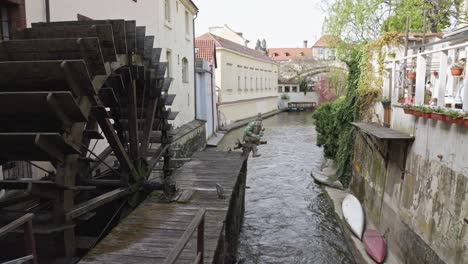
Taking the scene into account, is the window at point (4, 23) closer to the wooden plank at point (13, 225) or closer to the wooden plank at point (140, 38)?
the wooden plank at point (140, 38)

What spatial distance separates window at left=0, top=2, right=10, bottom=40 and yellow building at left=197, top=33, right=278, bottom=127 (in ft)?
63.8

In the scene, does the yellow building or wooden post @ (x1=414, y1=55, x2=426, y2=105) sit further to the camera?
the yellow building

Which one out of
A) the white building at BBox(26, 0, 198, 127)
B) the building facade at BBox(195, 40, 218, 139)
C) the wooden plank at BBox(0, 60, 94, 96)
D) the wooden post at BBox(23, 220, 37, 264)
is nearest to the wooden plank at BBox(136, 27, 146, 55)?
the white building at BBox(26, 0, 198, 127)

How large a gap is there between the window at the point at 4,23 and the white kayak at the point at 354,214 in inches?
268

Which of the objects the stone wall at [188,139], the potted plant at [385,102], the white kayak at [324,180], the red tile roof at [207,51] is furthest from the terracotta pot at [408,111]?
the red tile roof at [207,51]

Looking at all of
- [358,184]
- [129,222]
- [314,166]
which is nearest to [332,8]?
[314,166]

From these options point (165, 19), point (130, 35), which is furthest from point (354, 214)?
point (165, 19)

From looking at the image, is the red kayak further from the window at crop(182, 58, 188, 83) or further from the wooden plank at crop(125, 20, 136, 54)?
the window at crop(182, 58, 188, 83)

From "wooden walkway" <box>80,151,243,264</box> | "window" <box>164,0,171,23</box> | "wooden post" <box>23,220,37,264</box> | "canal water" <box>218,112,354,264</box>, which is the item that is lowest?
"canal water" <box>218,112,354,264</box>

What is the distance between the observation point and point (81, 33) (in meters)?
4.81

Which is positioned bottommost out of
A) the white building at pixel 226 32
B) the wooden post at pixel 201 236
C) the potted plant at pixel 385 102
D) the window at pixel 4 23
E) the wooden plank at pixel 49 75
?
the wooden post at pixel 201 236

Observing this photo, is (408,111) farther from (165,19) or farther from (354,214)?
(165,19)

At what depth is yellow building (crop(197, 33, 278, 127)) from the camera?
86.0 ft

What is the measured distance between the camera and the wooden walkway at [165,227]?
4008mm
